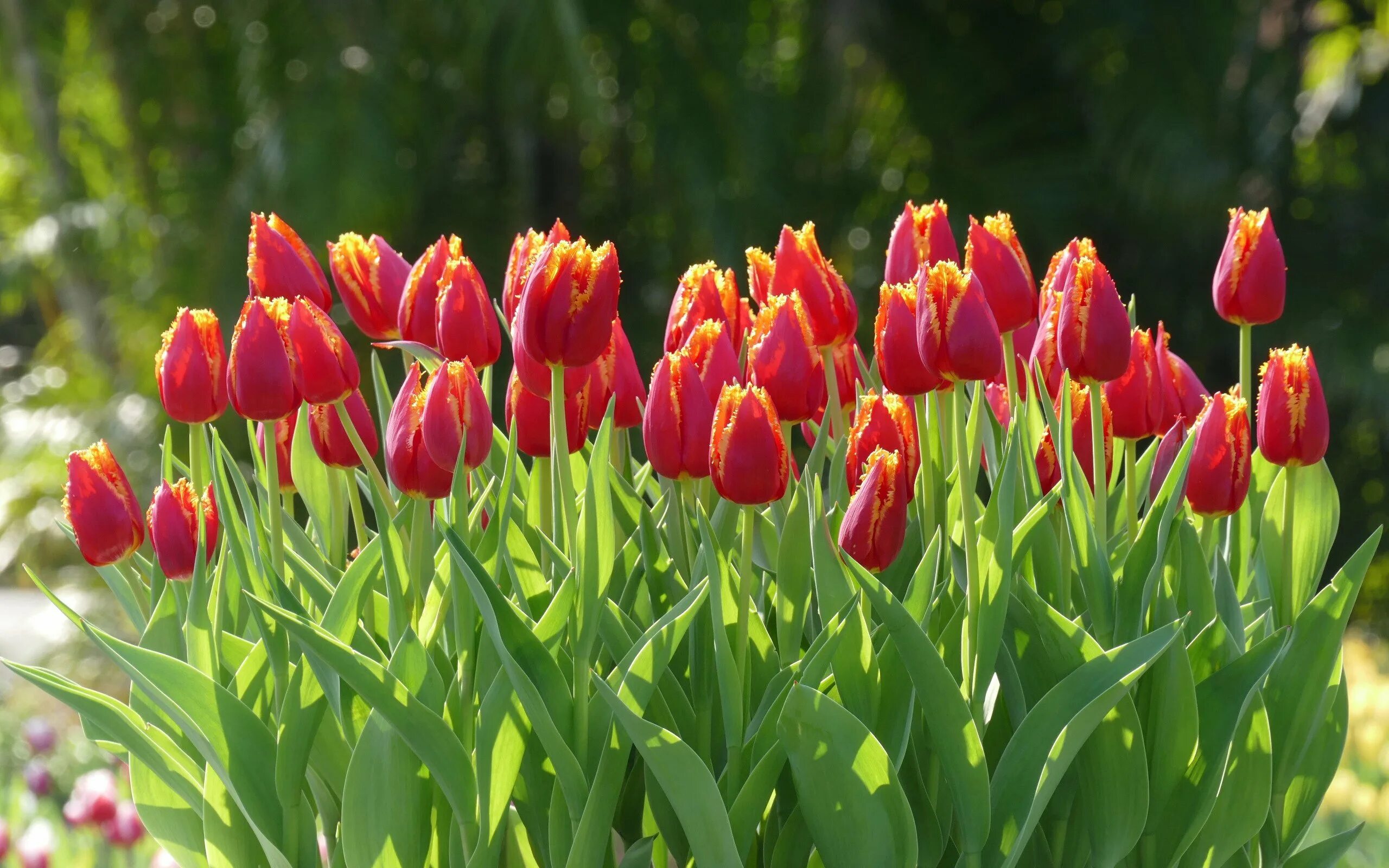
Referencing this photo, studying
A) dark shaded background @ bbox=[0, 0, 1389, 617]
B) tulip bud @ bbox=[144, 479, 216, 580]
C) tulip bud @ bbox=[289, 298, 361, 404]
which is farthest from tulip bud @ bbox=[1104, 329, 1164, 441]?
dark shaded background @ bbox=[0, 0, 1389, 617]

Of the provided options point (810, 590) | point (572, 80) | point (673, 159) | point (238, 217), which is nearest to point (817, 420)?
point (810, 590)

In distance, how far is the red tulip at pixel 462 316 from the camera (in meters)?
0.80

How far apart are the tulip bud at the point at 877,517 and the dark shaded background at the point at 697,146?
3.94m

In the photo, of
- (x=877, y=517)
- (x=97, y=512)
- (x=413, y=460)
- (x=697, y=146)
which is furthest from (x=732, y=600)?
(x=697, y=146)

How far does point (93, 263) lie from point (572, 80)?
3.17 m

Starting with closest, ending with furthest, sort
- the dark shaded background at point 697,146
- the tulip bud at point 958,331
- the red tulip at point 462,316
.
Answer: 1. the tulip bud at point 958,331
2. the red tulip at point 462,316
3. the dark shaded background at point 697,146

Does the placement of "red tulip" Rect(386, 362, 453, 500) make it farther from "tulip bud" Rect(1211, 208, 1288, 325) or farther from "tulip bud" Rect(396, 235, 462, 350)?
"tulip bud" Rect(1211, 208, 1288, 325)

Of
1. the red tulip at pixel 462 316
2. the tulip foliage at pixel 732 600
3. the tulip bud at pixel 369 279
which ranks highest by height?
the tulip bud at pixel 369 279

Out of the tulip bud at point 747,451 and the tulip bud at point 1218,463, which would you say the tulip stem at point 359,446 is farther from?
the tulip bud at point 1218,463

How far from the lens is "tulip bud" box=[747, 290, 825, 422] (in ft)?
2.56

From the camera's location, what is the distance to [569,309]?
0.72 metres

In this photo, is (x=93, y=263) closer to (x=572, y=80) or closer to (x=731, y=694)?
(x=572, y=80)

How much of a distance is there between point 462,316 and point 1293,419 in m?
0.52

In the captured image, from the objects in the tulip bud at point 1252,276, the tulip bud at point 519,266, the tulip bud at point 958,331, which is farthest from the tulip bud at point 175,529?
the tulip bud at point 1252,276
